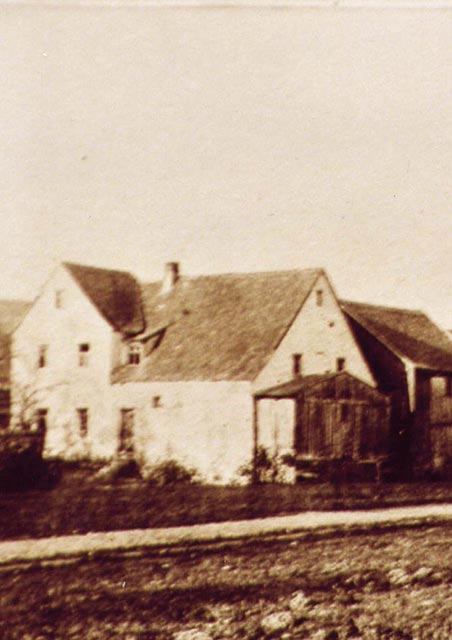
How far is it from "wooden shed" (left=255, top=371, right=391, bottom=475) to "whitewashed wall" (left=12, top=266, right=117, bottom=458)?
314 centimetres

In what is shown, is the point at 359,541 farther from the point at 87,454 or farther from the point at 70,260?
the point at 70,260

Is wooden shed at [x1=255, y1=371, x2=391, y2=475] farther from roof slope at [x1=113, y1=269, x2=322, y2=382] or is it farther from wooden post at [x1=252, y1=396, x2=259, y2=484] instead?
roof slope at [x1=113, y1=269, x2=322, y2=382]

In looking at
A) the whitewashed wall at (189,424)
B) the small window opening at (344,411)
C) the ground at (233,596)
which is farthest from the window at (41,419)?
the small window opening at (344,411)

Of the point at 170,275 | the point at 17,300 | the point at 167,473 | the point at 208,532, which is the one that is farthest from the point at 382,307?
the point at 17,300

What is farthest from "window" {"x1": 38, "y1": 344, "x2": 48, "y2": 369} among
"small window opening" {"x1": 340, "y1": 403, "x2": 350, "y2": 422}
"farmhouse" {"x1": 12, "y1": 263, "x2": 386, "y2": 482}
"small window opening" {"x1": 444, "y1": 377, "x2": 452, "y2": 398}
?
"small window opening" {"x1": 340, "y1": 403, "x2": 350, "y2": 422}

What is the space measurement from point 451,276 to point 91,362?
9.48 feet

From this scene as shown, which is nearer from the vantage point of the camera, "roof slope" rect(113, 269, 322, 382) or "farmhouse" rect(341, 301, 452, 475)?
"roof slope" rect(113, 269, 322, 382)

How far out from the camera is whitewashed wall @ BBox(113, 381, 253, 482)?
7.48 metres

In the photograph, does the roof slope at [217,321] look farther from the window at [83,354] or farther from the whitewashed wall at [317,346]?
the window at [83,354]

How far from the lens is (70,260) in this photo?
6453mm

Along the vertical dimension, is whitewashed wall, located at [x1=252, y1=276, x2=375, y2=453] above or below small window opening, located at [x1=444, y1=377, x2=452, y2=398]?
above

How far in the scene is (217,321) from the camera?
331 inches

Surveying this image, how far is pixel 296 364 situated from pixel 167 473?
2743mm

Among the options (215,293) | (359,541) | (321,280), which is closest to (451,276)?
(321,280)
